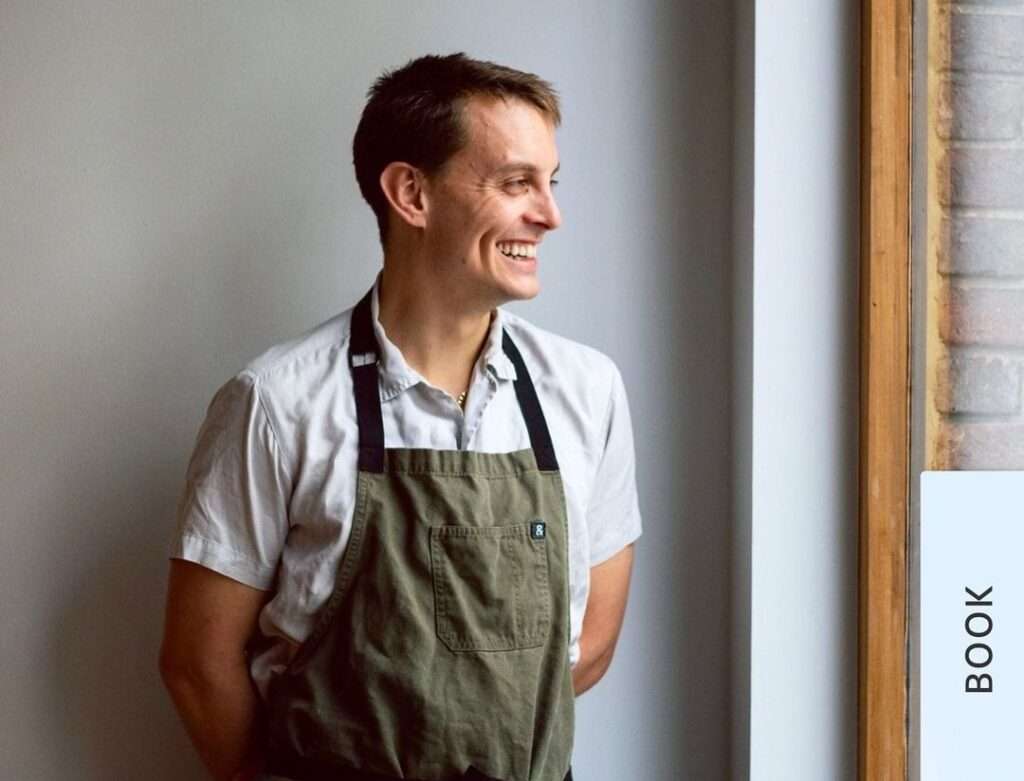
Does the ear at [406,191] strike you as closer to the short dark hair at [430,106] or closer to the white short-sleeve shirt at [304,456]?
the short dark hair at [430,106]

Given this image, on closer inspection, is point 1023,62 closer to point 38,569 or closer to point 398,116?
point 398,116

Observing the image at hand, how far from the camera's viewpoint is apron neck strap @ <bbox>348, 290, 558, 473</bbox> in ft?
4.84

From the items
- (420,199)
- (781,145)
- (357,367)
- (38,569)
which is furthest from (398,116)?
(38,569)

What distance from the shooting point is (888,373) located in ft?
5.11

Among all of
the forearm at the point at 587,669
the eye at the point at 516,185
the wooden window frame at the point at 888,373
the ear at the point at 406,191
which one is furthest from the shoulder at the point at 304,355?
the wooden window frame at the point at 888,373

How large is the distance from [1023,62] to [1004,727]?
752 mm

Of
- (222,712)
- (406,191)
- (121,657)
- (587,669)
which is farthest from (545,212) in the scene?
(121,657)

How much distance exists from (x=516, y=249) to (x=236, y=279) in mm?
533

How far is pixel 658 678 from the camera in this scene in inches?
73.9

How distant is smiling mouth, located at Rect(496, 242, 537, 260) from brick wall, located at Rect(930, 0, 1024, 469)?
0.50 metres

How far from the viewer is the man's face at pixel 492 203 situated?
4.89ft

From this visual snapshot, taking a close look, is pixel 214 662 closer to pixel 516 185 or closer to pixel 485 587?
pixel 485 587

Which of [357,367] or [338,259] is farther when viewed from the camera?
[338,259]

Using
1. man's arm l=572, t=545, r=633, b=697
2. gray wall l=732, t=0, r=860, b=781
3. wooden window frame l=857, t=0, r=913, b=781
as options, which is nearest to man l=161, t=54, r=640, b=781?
man's arm l=572, t=545, r=633, b=697
